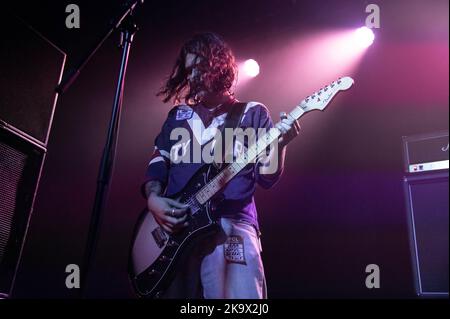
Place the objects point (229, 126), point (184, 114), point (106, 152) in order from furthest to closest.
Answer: point (184, 114) < point (229, 126) < point (106, 152)


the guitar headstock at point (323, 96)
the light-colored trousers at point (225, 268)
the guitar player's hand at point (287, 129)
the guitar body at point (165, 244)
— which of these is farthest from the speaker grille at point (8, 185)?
the guitar headstock at point (323, 96)

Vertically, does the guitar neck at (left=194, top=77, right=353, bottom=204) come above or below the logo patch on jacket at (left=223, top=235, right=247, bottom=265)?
above

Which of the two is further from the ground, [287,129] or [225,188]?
[287,129]

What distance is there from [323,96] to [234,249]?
2.18 ft

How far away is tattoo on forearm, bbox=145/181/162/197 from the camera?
1608 mm

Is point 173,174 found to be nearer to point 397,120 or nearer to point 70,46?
point 70,46

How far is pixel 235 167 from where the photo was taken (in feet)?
4.83

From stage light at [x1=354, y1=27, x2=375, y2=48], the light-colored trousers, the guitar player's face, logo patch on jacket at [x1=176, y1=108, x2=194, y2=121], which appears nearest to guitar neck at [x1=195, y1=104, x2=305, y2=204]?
the light-colored trousers

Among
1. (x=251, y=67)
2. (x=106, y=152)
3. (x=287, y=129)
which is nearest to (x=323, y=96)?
(x=287, y=129)

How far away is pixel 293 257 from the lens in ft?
6.91

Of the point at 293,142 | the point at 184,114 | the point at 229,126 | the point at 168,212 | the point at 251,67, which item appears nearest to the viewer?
→ the point at 168,212

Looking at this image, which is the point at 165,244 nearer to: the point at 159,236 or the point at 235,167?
the point at 159,236

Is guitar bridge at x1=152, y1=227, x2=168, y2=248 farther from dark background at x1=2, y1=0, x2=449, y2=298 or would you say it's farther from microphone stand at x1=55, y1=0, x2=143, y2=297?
dark background at x1=2, y1=0, x2=449, y2=298

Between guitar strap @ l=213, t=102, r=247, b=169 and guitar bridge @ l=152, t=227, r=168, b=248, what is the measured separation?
31 cm
